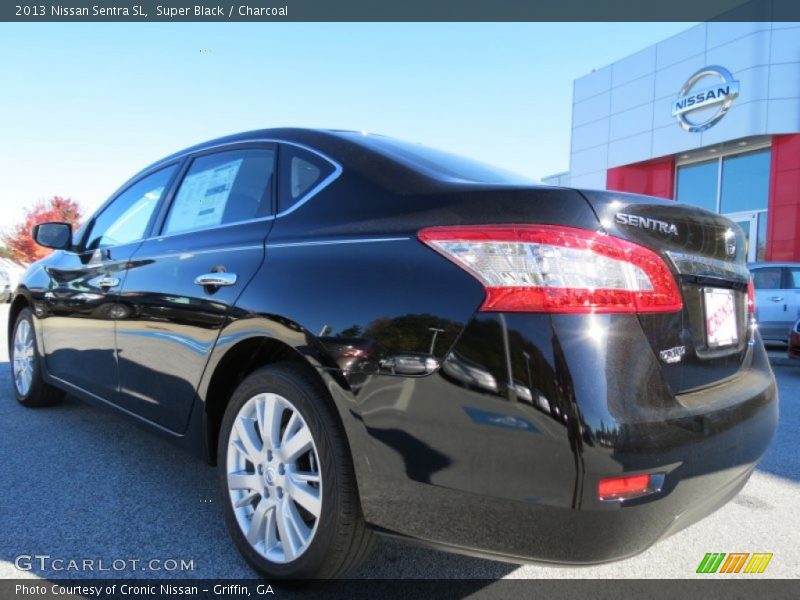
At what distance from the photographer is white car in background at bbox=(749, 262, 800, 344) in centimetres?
920

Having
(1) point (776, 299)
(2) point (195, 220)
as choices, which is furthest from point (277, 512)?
(1) point (776, 299)

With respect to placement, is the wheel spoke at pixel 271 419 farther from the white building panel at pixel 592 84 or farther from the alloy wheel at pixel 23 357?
the white building panel at pixel 592 84

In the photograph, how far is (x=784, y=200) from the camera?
15.2 meters

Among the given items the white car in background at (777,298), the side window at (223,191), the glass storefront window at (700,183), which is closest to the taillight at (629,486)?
the side window at (223,191)

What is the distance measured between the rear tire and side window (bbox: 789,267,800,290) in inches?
397

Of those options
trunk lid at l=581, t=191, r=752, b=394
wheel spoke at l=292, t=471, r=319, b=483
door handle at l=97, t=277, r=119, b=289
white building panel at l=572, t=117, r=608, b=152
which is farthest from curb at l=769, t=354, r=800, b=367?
white building panel at l=572, t=117, r=608, b=152

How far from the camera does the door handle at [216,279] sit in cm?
219

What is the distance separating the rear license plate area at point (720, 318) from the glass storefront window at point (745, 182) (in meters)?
16.5

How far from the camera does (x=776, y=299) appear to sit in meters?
9.30

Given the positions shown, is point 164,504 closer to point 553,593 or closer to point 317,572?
point 317,572

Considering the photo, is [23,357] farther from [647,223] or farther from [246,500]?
[647,223]

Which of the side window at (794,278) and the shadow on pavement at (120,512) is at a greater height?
the side window at (794,278)

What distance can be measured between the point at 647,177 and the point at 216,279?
64.2ft

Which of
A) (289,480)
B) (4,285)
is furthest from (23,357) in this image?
(4,285)
